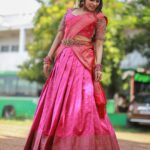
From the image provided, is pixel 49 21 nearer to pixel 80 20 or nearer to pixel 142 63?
pixel 142 63

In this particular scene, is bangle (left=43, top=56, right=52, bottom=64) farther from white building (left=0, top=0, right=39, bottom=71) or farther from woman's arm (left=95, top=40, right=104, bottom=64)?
white building (left=0, top=0, right=39, bottom=71)

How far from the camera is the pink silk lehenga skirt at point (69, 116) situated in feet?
12.1

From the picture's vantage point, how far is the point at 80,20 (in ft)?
13.3

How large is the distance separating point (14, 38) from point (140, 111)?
17.8m

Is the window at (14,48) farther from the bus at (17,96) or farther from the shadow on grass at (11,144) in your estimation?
the shadow on grass at (11,144)

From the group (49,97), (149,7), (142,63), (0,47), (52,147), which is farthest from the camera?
(0,47)

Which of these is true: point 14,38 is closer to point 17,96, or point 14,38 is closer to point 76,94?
point 17,96

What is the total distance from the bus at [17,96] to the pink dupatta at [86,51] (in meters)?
14.4

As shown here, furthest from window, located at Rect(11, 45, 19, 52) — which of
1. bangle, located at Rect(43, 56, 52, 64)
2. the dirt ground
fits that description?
bangle, located at Rect(43, 56, 52, 64)

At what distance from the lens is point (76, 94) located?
12.6 ft

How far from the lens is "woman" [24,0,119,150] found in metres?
3.71

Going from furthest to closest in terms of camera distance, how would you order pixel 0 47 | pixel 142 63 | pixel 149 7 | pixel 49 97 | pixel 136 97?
pixel 0 47 < pixel 142 63 < pixel 149 7 < pixel 136 97 < pixel 49 97

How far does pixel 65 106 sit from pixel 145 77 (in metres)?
12.4

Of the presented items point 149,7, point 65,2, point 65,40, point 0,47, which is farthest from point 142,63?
point 65,40
